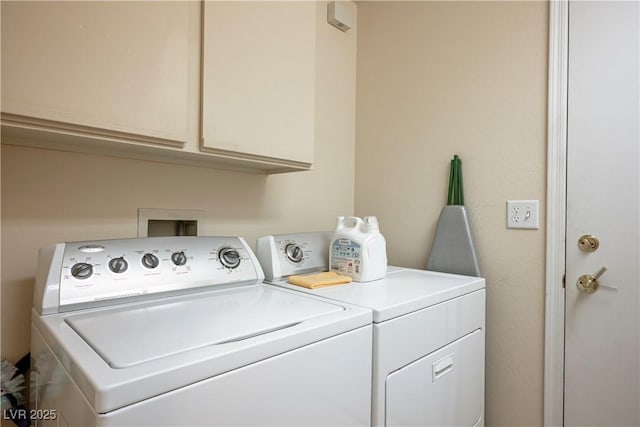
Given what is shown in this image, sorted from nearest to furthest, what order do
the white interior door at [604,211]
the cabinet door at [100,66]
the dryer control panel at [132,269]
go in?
the cabinet door at [100,66], the dryer control panel at [132,269], the white interior door at [604,211]

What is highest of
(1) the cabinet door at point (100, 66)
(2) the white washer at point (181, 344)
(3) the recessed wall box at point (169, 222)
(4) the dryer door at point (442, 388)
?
(1) the cabinet door at point (100, 66)

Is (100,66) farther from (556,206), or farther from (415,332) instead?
(556,206)

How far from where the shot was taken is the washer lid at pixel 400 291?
1047mm

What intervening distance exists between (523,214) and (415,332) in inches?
31.8

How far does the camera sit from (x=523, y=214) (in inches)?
60.8

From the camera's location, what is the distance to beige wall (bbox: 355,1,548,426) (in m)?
1.53

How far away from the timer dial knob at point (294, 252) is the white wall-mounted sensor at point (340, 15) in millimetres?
1343

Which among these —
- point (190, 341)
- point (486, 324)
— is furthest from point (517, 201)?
point (190, 341)

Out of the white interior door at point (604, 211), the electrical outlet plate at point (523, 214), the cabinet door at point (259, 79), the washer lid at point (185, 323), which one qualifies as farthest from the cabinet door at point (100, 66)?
the white interior door at point (604, 211)

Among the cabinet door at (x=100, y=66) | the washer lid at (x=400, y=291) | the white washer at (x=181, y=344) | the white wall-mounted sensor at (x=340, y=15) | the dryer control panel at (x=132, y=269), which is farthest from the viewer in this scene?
the white wall-mounted sensor at (x=340, y=15)

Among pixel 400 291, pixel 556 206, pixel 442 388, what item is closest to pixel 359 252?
pixel 400 291

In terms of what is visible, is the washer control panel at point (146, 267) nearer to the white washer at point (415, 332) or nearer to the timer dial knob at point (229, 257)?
the timer dial knob at point (229, 257)

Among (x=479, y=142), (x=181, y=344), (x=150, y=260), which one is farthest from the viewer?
(x=479, y=142)

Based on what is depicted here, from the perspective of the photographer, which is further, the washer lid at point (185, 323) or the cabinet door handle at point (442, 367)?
the cabinet door handle at point (442, 367)
